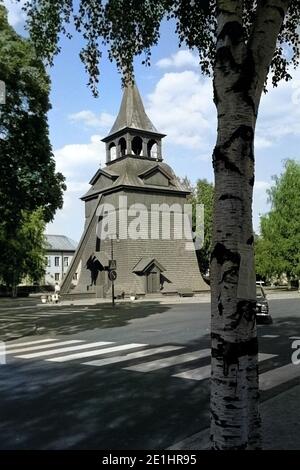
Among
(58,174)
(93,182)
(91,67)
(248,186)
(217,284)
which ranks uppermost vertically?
(93,182)

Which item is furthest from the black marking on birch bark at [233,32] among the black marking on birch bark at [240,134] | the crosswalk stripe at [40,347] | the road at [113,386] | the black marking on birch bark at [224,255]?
the crosswalk stripe at [40,347]

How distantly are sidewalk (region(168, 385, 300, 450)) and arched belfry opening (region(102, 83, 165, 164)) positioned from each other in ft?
150

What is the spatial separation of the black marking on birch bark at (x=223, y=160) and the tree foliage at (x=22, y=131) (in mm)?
18172

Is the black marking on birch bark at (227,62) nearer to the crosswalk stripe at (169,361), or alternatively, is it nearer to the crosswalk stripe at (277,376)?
the crosswalk stripe at (277,376)

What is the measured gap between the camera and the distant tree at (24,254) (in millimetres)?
55031

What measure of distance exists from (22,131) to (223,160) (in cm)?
1889

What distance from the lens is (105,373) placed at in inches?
395

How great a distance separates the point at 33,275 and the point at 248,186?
61.6 metres

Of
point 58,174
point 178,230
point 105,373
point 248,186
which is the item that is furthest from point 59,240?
point 248,186

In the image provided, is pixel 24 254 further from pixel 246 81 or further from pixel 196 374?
pixel 246 81

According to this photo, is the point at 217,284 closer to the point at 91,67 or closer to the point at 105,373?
the point at 91,67

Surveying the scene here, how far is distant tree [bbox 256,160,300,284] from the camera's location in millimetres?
58656

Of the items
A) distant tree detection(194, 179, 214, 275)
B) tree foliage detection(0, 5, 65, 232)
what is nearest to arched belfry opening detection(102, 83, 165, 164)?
distant tree detection(194, 179, 214, 275)

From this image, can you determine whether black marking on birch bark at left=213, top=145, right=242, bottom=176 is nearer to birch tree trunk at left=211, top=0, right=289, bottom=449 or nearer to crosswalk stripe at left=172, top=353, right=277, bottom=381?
birch tree trunk at left=211, top=0, right=289, bottom=449
